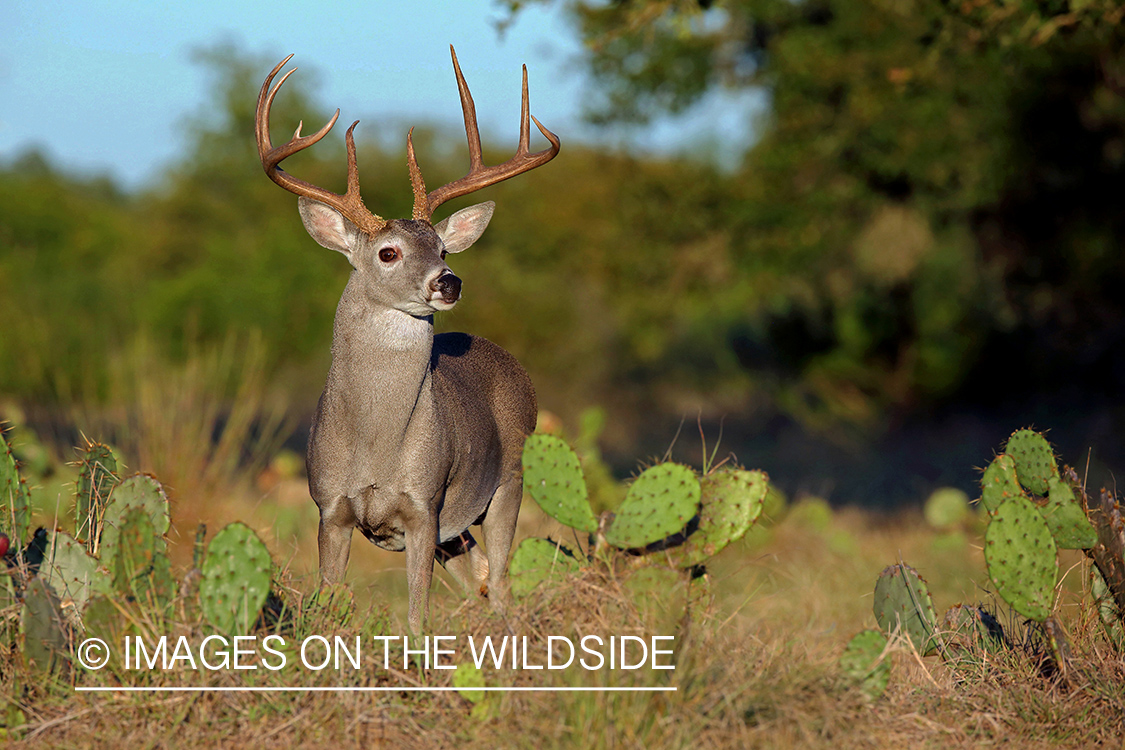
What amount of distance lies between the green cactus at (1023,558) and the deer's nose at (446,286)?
205cm

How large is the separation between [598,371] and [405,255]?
18400 millimetres

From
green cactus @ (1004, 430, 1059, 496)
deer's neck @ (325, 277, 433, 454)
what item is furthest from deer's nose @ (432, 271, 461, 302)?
green cactus @ (1004, 430, 1059, 496)

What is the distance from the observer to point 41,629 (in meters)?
3.71

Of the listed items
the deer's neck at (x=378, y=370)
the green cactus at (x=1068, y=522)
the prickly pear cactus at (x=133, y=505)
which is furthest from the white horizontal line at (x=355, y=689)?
the green cactus at (x=1068, y=522)

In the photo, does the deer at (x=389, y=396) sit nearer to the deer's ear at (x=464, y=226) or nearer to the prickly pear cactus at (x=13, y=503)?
the deer's ear at (x=464, y=226)

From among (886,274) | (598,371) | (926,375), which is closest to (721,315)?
(598,371)

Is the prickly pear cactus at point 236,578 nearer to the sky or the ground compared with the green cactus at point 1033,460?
nearer to the ground

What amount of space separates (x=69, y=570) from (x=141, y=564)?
0.47 m

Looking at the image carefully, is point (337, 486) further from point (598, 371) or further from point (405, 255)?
point (598, 371)

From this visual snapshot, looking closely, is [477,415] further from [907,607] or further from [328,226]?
[907,607]

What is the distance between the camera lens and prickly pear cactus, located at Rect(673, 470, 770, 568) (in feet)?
13.0

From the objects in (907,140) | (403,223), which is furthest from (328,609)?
(907,140)

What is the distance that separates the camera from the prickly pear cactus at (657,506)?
383 centimetres

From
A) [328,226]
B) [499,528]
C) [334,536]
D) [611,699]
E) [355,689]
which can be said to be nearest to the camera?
[611,699]
